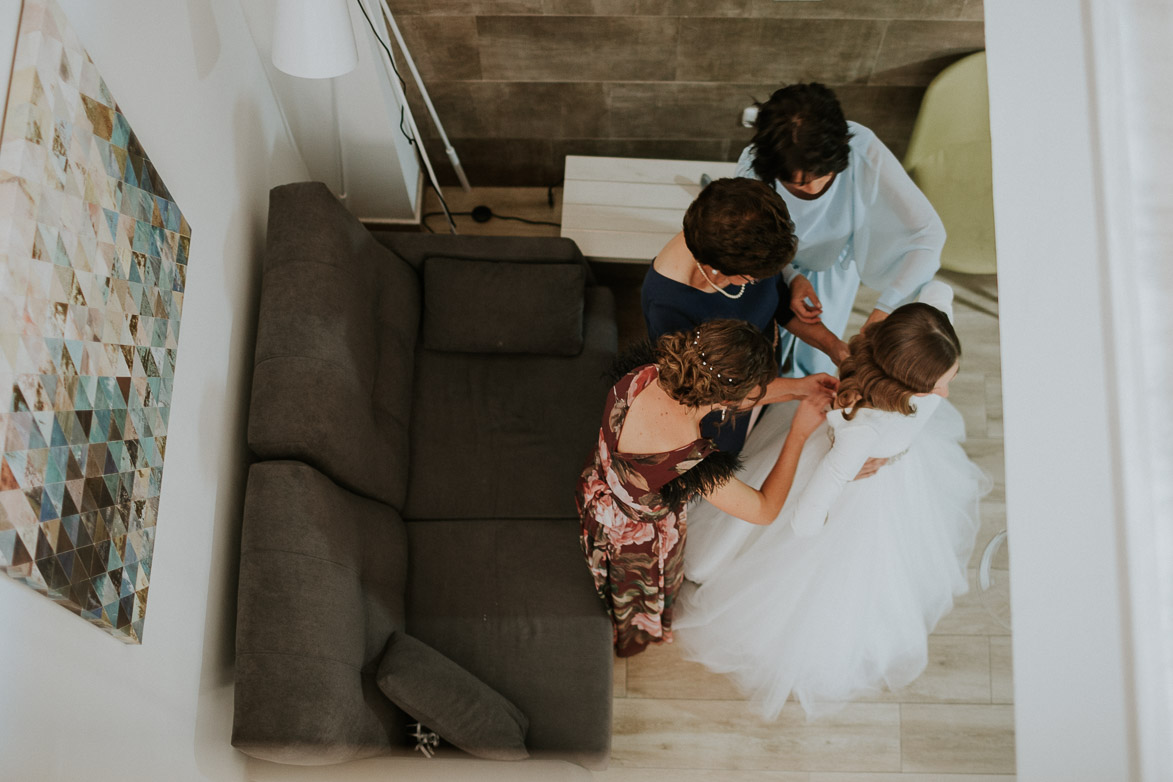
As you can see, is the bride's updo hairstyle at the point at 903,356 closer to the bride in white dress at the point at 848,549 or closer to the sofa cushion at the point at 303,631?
the bride in white dress at the point at 848,549

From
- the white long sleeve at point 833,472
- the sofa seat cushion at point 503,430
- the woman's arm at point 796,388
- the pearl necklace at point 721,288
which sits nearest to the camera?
the white long sleeve at point 833,472

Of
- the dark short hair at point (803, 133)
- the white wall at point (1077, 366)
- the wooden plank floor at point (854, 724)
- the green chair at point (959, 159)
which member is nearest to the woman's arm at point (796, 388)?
the green chair at point (959, 159)

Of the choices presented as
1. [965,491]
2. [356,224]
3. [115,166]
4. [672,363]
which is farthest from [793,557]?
[115,166]

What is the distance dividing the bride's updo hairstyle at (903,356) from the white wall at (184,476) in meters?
1.57

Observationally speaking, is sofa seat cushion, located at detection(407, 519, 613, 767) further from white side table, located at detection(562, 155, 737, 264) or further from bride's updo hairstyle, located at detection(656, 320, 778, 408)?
white side table, located at detection(562, 155, 737, 264)

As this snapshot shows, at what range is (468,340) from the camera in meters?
2.49

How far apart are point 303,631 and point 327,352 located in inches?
29.2

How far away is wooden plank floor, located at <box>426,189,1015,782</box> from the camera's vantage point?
2.52 meters

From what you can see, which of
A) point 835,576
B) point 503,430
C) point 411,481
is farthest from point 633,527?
point 411,481

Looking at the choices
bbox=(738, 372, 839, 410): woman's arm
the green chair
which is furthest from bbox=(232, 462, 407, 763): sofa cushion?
the green chair

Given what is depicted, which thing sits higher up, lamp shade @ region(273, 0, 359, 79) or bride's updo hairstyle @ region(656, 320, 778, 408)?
lamp shade @ region(273, 0, 359, 79)

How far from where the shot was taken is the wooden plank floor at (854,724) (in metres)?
2.52

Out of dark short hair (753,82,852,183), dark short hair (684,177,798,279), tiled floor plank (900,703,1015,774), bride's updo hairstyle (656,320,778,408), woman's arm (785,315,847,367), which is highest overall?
dark short hair (753,82,852,183)

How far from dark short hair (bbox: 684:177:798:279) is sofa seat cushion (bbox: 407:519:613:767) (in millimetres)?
1083
